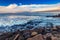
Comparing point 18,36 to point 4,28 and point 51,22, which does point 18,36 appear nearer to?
point 4,28

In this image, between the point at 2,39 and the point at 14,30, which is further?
the point at 14,30

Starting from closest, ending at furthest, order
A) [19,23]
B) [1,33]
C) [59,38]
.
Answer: [59,38]
[1,33]
[19,23]

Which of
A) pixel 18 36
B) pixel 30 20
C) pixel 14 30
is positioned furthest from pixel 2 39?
pixel 30 20

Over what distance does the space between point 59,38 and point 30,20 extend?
5.63ft

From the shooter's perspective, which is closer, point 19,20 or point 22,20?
point 19,20

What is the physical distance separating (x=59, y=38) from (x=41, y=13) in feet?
6.29

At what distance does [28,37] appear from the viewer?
4422 millimetres

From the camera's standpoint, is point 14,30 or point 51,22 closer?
point 14,30

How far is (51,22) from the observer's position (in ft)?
20.4

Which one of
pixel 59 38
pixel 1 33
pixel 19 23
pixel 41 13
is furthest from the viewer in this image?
pixel 41 13

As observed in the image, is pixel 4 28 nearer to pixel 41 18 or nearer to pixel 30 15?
pixel 30 15

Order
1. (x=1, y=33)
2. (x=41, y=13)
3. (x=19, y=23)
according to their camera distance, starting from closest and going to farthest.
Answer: (x=1, y=33)
(x=19, y=23)
(x=41, y=13)

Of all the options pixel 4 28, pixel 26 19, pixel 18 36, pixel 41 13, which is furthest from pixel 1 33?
pixel 41 13

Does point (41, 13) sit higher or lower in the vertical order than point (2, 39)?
higher
